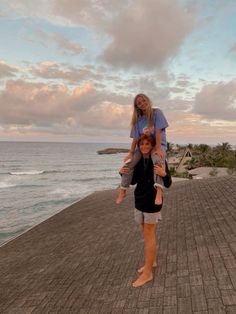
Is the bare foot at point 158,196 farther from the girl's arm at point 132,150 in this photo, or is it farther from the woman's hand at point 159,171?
the girl's arm at point 132,150

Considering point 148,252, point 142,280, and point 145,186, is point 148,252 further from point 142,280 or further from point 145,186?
point 145,186

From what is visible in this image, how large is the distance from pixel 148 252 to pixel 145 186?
3.56 feet

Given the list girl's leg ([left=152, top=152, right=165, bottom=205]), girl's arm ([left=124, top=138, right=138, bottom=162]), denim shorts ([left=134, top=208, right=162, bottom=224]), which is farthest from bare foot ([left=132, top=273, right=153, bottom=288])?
girl's arm ([left=124, top=138, right=138, bottom=162])

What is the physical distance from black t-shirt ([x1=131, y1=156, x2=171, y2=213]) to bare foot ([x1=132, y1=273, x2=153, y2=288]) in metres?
1.14

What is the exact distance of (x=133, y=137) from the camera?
5105mm

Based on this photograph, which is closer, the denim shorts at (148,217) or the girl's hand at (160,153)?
the girl's hand at (160,153)

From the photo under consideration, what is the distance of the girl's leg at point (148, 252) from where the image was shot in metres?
5.02

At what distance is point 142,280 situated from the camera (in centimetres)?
522

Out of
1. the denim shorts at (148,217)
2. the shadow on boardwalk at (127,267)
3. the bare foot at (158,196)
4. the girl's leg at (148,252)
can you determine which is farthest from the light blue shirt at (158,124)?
the shadow on boardwalk at (127,267)

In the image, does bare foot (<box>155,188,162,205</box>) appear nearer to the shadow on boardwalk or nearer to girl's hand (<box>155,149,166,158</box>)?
girl's hand (<box>155,149,166,158</box>)

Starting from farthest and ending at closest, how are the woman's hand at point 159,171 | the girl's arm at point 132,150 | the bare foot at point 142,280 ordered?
the bare foot at point 142,280 → the girl's arm at point 132,150 → the woman's hand at point 159,171

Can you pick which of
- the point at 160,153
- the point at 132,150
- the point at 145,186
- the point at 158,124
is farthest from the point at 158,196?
the point at 158,124

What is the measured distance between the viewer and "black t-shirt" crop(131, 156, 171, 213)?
4.82 m

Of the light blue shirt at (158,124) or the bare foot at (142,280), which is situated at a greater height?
the light blue shirt at (158,124)
